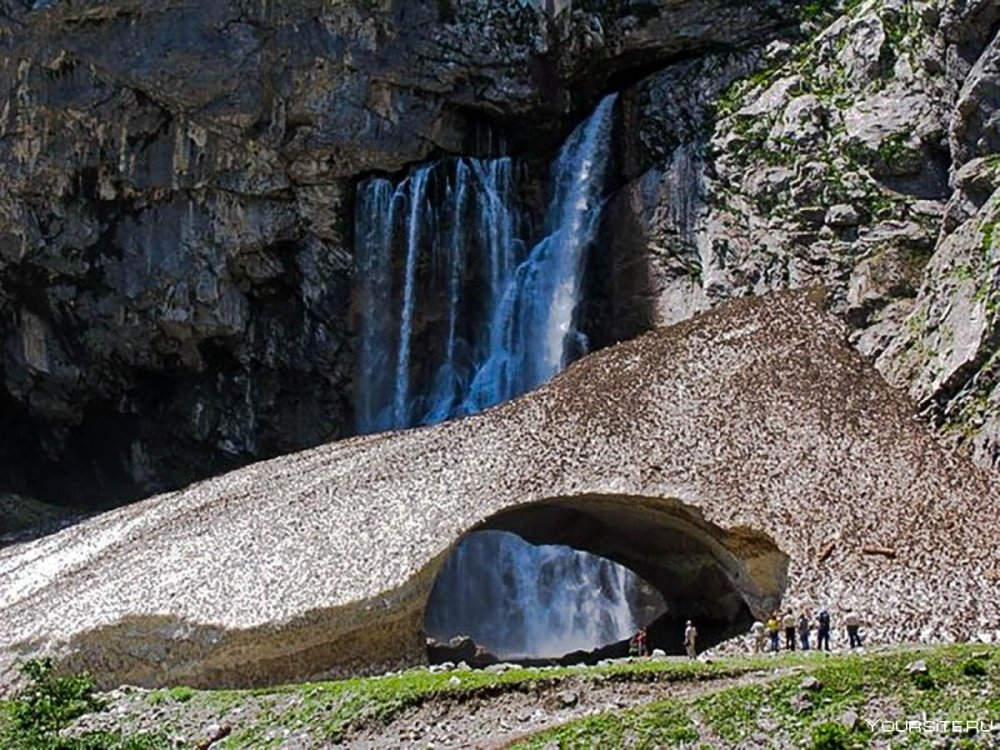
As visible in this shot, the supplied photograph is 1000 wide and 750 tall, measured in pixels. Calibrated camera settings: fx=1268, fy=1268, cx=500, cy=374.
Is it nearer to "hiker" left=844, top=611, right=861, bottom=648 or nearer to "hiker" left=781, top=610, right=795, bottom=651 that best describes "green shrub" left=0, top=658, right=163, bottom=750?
"hiker" left=781, top=610, right=795, bottom=651

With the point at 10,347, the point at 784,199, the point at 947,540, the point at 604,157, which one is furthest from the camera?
the point at 10,347

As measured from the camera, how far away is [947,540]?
25.4 meters

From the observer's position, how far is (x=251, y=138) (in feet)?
155

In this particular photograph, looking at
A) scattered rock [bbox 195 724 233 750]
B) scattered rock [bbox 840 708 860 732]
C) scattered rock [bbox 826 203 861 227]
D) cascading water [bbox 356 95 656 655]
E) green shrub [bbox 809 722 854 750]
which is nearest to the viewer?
green shrub [bbox 809 722 854 750]

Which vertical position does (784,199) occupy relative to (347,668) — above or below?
above

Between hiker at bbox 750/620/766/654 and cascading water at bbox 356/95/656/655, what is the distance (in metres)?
19.6

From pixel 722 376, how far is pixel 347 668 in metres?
11.6

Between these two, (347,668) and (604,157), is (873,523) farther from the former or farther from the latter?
(604,157)

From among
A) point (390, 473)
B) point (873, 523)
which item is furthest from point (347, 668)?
point (873, 523)

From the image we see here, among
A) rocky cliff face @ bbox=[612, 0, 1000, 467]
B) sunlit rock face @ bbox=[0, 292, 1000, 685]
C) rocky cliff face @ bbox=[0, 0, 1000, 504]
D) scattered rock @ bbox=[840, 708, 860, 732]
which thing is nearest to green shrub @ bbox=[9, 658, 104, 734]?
sunlit rock face @ bbox=[0, 292, 1000, 685]

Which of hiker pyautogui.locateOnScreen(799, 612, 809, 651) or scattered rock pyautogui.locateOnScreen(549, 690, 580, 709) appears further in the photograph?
hiker pyautogui.locateOnScreen(799, 612, 809, 651)

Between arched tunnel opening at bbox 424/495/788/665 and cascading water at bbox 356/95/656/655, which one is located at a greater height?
cascading water at bbox 356/95/656/655

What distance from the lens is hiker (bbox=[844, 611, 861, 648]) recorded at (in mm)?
23109

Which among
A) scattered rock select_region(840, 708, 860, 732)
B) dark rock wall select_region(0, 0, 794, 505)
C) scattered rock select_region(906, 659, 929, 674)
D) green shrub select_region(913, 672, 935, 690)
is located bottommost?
scattered rock select_region(840, 708, 860, 732)
